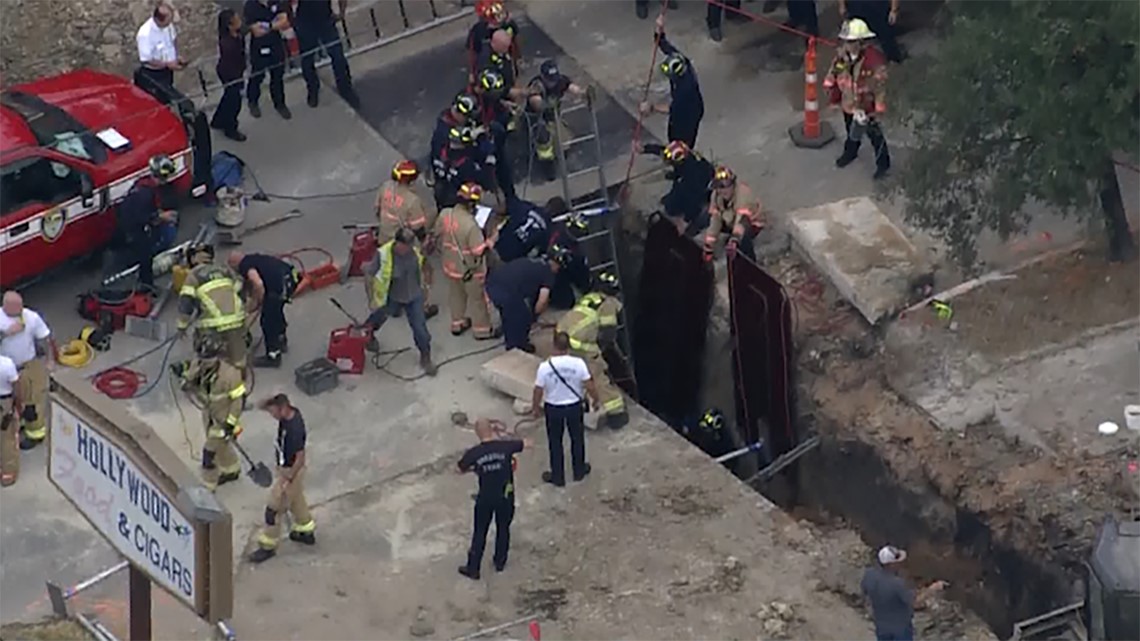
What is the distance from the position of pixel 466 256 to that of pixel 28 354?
3.50 m

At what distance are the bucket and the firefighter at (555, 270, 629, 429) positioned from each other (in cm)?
371

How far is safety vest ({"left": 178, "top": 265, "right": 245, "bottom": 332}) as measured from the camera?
18.1 meters

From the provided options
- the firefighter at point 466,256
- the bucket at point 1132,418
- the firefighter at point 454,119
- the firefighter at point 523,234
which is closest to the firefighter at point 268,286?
the firefighter at point 466,256

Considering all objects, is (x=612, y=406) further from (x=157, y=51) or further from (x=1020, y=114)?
(x=157, y=51)

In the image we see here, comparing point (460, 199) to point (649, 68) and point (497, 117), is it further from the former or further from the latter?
point (649, 68)

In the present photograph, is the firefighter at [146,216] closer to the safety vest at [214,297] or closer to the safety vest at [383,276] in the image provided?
the safety vest at [214,297]

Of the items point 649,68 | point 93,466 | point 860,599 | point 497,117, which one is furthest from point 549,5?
point 93,466

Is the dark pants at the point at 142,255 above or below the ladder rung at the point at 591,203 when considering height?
above

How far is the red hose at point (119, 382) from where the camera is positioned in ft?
63.6

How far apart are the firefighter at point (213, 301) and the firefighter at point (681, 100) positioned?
4549mm

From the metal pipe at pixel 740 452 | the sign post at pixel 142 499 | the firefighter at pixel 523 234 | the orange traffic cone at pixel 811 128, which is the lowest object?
the metal pipe at pixel 740 452

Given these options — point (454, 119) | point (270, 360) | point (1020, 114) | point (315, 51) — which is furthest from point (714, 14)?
point (270, 360)

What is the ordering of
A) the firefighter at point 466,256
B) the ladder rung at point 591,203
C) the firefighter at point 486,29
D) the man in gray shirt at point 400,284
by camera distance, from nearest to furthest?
the man in gray shirt at point 400,284 < the firefighter at point 466,256 < the ladder rung at point 591,203 < the firefighter at point 486,29

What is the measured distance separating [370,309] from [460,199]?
52.5 inches
